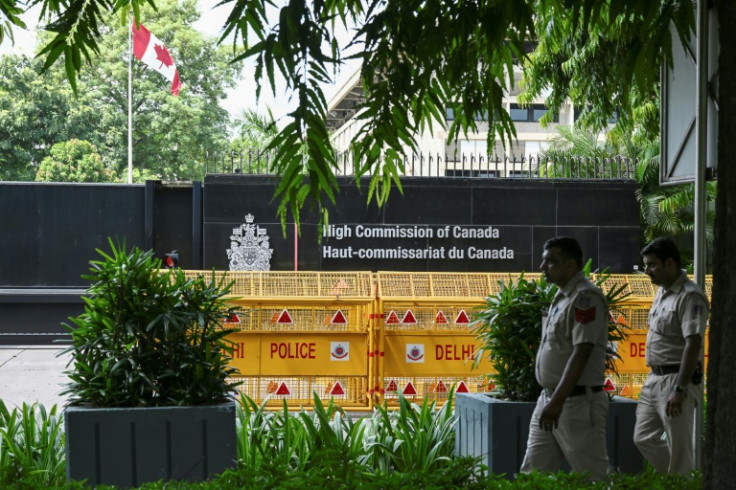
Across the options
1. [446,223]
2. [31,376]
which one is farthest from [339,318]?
[31,376]

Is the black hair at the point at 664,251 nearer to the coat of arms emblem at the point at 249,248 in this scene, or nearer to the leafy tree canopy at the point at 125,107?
the coat of arms emblem at the point at 249,248

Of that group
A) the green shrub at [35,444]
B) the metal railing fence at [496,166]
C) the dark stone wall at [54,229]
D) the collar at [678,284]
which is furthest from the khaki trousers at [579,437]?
the dark stone wall at [54,229]

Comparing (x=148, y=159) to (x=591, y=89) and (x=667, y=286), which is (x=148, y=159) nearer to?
(x=591, y=89)

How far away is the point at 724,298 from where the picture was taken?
297cm

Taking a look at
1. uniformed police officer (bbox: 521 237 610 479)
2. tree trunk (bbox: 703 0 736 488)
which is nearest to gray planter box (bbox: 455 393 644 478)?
uniformed police officer (bbox: 521 237 610 479)

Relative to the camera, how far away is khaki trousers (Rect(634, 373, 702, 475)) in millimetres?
6301

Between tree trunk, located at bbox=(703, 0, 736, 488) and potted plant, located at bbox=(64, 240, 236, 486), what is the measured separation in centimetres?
346

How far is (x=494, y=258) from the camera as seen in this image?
17203 mm

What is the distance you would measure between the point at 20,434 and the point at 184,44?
153ft

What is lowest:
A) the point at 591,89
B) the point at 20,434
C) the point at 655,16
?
the point at 20,434

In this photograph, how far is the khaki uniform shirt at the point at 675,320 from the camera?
629cm

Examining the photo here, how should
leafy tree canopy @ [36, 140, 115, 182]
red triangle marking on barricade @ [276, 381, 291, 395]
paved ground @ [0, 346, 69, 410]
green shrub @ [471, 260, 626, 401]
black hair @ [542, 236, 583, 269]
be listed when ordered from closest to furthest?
black hair @ [542, 236, 583, 269] → green shrub @ [471, 260, 626, 401] → red triangle marking on barricade @ [276, 381, 291, 395] → paved ground @ [0, 346, 69, 410] → leafy tree canopy @ [36, 140, 115, 182]

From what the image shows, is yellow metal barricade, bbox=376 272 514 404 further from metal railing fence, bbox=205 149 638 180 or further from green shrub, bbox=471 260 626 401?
green shrub, bbox=471 260 626 401

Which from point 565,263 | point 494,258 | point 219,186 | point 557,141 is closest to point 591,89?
point 494,258
